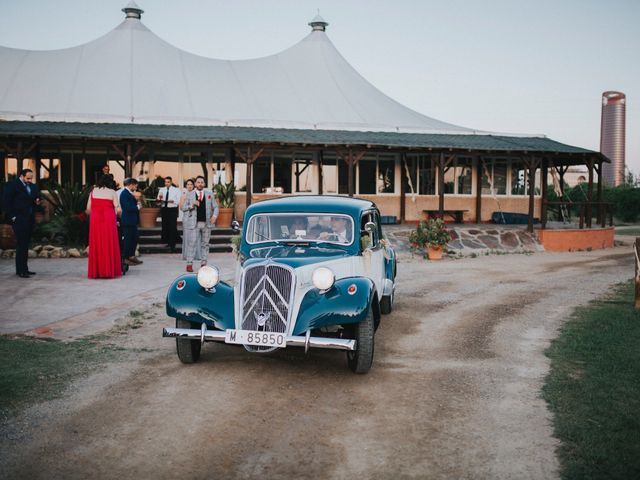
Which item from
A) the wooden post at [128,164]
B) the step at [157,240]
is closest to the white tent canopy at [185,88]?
the wooden post at [128,164]

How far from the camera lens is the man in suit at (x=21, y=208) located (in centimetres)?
1064

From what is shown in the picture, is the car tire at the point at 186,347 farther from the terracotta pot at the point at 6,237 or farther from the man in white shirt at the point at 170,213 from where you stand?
the terracotta pot at the point at 6,237

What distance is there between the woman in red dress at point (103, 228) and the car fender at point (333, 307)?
609 cm

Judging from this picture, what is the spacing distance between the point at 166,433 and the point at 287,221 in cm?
304

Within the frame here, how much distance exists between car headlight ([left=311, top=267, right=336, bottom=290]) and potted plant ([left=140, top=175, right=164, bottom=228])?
12.8 metres

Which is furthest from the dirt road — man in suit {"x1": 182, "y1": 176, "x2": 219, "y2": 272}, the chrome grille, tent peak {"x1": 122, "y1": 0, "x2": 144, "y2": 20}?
tent peak {"x1": 122, "y1": 0, "x2": 144, "y2": 20}

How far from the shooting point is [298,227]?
21.6ft

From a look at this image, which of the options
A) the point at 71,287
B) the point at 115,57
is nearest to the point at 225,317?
the point at 71,287

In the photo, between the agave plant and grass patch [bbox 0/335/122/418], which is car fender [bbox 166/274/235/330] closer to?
grass patch [bbox 0/335/122/418]

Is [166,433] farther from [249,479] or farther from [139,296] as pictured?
[139,296]

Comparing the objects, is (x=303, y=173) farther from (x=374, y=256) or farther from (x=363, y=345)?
(x=363, y=345)

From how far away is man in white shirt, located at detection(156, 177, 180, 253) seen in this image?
48.8 ft

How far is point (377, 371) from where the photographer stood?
5.58 metres

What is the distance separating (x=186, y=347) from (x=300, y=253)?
143 centimetres
